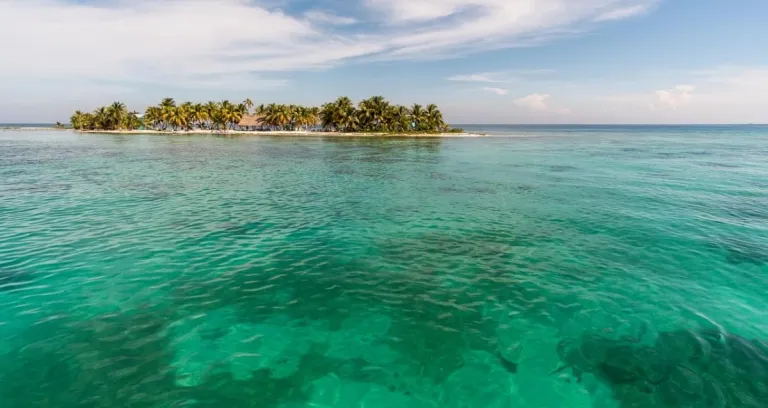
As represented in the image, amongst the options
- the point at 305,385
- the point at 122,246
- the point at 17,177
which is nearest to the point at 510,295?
the point at 305,385

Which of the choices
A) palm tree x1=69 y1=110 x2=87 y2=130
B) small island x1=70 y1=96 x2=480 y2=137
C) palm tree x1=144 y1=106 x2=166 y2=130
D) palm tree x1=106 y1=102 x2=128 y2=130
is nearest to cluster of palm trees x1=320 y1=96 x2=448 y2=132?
small island x1=70 y1=96 x2=480 y2=137

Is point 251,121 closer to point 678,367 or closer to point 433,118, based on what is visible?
point 433,118

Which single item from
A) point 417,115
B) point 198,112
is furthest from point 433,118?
point 198,112

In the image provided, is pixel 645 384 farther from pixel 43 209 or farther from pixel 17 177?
pixel 17 177

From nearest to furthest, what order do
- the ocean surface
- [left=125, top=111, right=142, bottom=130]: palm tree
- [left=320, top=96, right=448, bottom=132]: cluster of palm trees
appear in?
the ocean surface, [left=320, top=96, right=448, bottom=132]: cluster of palm trees, [left=125, top=111, right=142, bottom=130]: palm tree

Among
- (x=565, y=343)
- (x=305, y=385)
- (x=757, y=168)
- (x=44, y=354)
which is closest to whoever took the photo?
(x=305, y=385)

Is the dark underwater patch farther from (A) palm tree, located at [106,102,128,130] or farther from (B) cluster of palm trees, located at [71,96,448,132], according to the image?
(A) palm tree, located at [106,102,128,130]
